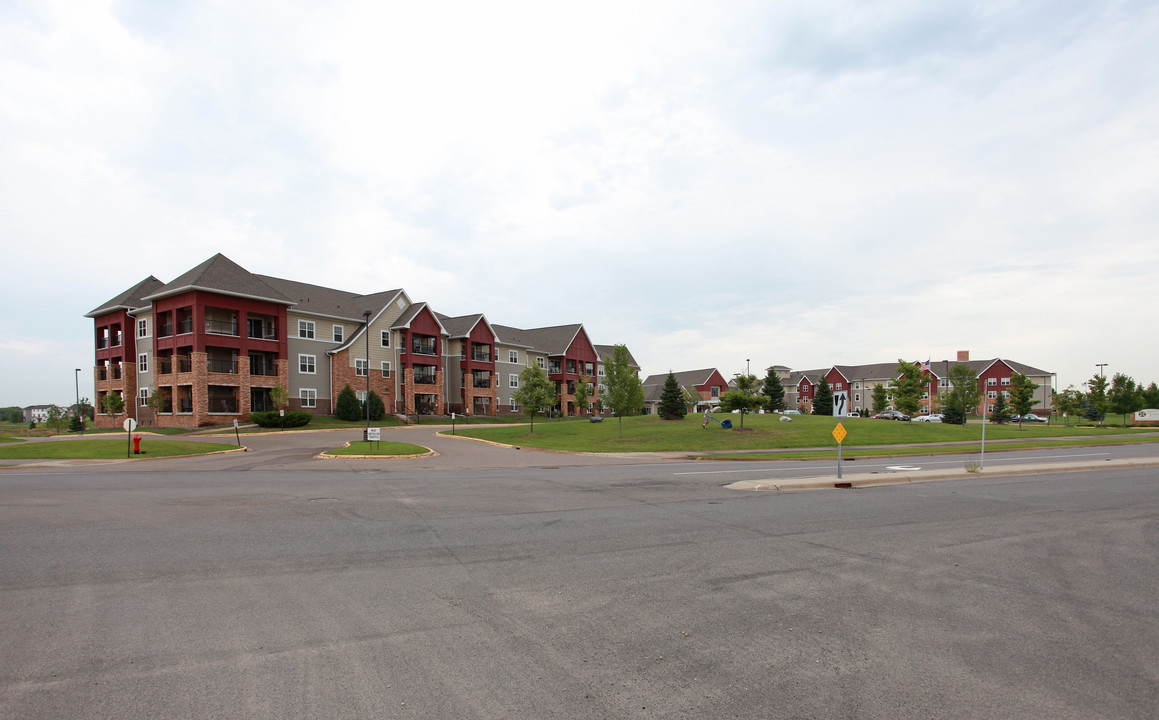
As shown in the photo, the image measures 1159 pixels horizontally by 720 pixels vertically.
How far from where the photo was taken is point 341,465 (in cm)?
2305

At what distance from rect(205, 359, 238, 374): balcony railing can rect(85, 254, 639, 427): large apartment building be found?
0.08 metres

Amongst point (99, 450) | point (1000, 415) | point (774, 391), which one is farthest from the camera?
point (774, 391)

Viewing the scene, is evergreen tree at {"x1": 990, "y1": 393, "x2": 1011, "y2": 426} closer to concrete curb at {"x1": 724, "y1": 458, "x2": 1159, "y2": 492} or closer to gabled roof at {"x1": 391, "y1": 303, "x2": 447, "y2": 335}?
concrete curb at {"x1": 724, "y1": 458, "x2": 1159, "y2": 492}

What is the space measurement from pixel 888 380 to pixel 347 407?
321 feet

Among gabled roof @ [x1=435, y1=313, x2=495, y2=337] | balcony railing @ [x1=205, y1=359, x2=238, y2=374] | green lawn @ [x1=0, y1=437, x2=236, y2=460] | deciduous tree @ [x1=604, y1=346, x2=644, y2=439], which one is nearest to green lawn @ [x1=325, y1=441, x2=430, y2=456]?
green lawn @ [x1=0, y1=437, x2=236, y2=460]

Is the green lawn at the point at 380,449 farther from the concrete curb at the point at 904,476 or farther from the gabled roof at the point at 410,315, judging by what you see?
the gabled roof at the point at 410,315

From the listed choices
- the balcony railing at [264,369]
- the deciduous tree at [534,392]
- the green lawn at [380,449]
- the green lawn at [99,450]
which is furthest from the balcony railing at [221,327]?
the green lawn at [380,449]

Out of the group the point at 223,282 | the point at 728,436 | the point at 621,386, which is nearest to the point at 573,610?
the point at 728,436

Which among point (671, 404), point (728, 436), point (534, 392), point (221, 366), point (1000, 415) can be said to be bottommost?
point (1000, 415)

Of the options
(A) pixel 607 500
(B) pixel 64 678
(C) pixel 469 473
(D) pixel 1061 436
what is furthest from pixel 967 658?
(D) pixel 1061 436

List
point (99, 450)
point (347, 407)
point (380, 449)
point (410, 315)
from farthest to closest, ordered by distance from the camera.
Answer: point (410, 315)
point (347, 407)
point (380, 449)
point (99, 450)

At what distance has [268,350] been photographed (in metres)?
50.9

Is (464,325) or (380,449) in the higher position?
(464,325)

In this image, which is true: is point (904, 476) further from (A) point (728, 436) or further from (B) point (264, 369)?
(B) point (264, 369)
